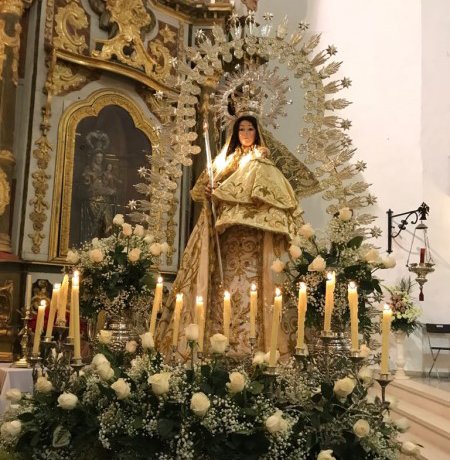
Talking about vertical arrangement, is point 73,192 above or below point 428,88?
below

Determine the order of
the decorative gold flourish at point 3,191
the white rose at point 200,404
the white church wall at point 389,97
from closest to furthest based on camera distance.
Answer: the white rose at point 200,404, the decorative gold flourish at point 3,191, the white church wall at point 389,97

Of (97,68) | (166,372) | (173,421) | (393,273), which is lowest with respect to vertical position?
(173,421)

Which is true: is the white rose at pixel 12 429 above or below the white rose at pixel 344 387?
below

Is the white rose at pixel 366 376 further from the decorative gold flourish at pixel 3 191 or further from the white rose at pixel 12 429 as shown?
the decorative gold flourish at pixel 3 191

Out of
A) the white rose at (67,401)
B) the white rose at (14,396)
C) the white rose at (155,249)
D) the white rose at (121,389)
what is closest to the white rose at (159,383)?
the white rose at (121,389)

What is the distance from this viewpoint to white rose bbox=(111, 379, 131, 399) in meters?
2.25

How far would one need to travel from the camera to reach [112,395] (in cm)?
236

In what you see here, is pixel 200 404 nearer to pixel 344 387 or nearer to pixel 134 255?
pixel 344 387

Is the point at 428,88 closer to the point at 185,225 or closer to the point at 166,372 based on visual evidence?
the point at 185,225

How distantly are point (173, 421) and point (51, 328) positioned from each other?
838 millimetres

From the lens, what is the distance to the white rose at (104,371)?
2365 mm

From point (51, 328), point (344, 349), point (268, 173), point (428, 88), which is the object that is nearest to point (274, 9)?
point (428, 88)

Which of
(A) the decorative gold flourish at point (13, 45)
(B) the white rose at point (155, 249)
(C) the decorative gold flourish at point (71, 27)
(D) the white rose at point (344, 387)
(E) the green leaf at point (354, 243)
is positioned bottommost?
(D) the white rose at point (344, 387)

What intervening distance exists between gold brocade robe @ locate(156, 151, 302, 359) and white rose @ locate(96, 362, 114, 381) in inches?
83.5
